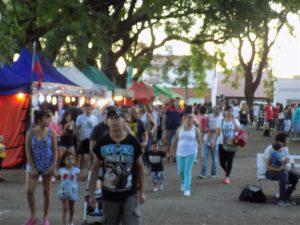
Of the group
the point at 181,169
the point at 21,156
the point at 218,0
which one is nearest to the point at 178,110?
the point at 218,0

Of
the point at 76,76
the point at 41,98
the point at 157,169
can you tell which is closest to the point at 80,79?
the point at 76,76

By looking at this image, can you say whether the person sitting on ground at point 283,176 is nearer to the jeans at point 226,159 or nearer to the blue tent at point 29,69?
the jeans at point 226,159

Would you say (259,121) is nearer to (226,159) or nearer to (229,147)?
(226,159)

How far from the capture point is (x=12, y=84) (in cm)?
1551

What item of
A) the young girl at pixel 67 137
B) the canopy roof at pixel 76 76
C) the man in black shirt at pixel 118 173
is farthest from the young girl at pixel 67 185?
the canopy roof at pixel 76 76

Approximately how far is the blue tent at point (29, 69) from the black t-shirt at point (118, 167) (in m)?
9.99

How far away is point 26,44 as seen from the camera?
17.4m

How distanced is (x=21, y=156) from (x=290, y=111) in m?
16.4

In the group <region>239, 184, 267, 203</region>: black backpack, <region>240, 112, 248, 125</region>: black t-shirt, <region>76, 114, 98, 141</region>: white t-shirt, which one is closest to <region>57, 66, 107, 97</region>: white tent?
<region>76, 114, 98, 141</region>: white t-shirt

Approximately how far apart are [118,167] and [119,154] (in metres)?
0.13

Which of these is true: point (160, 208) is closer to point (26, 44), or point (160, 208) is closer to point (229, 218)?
point (229, 218)

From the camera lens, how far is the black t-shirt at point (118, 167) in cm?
620

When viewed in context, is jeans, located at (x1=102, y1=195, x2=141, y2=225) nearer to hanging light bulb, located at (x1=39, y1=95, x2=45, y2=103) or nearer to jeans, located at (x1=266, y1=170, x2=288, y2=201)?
jeans, located at (x1=266, y1=170, x2=288, y2=201)

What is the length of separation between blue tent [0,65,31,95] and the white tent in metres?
4.53
